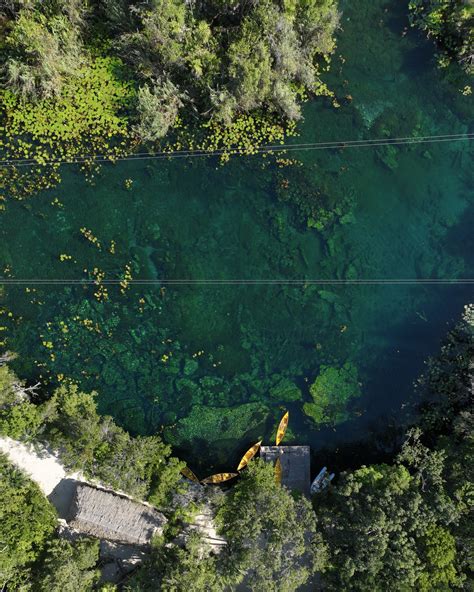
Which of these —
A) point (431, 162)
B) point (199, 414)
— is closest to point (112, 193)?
point (199, 414)

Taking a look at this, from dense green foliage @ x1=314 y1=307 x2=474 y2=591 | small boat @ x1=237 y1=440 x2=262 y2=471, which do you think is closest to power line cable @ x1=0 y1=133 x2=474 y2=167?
dense green foliage @ x1=314 y1=307 x2=474 y2=591

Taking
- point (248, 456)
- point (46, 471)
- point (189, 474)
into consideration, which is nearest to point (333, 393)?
point (248, 456)

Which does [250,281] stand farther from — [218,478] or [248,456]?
[218,478]

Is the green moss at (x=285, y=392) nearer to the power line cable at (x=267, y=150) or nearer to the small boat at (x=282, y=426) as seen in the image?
the small boat at (x=282, y=426)

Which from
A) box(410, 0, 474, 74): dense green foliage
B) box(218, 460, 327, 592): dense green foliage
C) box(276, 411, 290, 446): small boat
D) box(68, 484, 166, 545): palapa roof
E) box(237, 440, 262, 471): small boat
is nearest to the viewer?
box(218, 460, 327, 592): dense green foliage

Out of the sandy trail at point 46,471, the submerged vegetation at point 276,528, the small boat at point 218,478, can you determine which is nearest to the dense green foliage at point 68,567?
the submerged vegetation at point 276,528

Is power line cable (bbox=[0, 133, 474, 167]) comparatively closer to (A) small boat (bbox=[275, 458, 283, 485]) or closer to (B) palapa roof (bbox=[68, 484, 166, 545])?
(A) small boat (bbox=[275, 458, 283, 485])

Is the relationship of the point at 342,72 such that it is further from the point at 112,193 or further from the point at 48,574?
the point at 48,574
